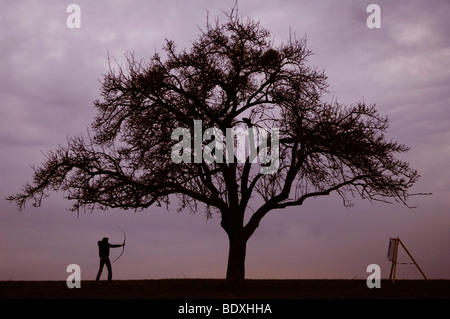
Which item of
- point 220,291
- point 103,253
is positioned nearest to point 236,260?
point 220,291

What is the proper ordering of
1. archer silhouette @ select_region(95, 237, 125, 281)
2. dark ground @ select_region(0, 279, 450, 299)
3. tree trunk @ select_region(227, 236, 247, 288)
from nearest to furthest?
1. dark ground @ select_region(0, 279, 450, 299)
2. tree trunk @ select_region(227, 236, 247, 288)
3. archer silhouette @ select_region(95, 237, 125, 281)

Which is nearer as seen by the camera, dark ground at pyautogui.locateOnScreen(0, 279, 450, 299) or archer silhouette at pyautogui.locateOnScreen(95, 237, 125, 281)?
dark ground at pyautogui.locateOnScreen(0, 279, 450, 299)

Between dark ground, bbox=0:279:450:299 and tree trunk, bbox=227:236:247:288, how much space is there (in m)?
0.43

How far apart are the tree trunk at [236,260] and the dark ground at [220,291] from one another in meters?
0.43

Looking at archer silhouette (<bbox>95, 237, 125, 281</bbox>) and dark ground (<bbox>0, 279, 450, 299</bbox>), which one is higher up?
archer silhouette (<bbox>95, 237, 125, 281</bbox>)

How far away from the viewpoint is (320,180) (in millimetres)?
22703

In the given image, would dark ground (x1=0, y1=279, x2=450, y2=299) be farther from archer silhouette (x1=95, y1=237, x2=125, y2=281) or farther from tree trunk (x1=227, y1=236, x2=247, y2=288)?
archer silhouette (x1=95, y1=237, x2=125, y2=281)

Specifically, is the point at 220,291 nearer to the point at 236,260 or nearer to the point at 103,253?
the point at 236,260

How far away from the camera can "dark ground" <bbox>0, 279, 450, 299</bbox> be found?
60.3 ft

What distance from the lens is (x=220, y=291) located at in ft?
67.0

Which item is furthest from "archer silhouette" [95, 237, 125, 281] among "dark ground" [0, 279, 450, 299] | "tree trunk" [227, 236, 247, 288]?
"tree trunk" [227, 236, 247, 288]

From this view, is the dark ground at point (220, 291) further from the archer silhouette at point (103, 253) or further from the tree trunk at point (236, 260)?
the archer silhouette at point (103, 253)

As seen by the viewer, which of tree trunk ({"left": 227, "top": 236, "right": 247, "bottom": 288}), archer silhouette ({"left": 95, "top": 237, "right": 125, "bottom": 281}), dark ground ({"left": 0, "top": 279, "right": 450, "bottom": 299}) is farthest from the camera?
archer silhouette ({"left": 95, "top": 237, "right": 125, "bottom": 281})
